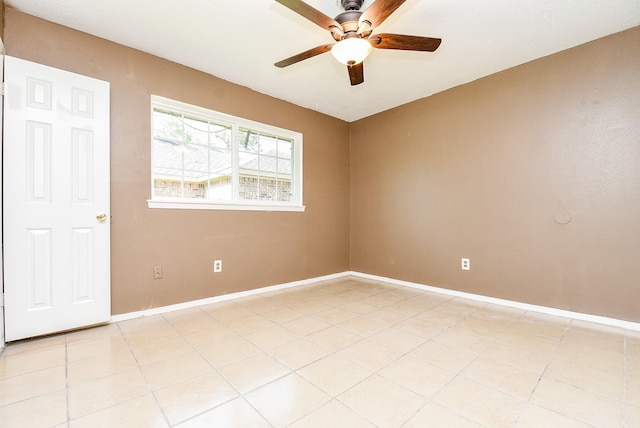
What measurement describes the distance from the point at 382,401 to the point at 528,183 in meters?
2.57

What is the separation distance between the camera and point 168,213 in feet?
8.99

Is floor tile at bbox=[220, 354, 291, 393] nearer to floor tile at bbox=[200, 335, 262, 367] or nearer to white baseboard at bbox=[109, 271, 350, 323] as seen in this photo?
floor tile at bbox=[200, 335, 262, 367]

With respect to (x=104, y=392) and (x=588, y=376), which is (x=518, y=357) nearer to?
(x=588, y=376)

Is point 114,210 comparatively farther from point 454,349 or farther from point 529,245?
point 529,245

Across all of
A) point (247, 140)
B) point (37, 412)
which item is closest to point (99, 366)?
point (37, 412)

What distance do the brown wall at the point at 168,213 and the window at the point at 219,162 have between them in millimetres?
104

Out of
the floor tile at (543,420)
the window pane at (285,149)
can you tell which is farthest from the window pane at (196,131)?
the floor tile at (543,420)

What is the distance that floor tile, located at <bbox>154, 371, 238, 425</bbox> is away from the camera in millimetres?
1318

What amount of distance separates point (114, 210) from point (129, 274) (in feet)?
1.90

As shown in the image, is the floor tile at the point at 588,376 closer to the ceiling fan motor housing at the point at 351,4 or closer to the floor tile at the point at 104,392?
the floor tile at the point at 104,392

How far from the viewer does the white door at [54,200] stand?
77.9 inches

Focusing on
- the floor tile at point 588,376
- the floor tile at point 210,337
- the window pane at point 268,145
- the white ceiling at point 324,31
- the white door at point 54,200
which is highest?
the white ceiling at point 324,31

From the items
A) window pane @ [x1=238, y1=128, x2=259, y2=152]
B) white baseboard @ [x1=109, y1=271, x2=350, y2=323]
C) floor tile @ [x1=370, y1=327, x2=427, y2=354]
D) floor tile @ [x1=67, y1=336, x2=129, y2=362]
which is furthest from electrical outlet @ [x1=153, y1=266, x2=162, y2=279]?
floor tile @ [x1=370, y1=327, x2=427, y2=354]

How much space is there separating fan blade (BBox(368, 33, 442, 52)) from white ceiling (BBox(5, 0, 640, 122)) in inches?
12.5
